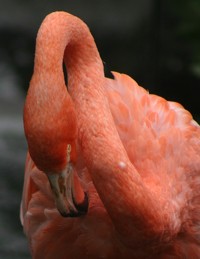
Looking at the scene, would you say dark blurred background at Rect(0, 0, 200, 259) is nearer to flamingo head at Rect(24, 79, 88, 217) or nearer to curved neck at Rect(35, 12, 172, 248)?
curved neck at Rect(35, 12, 172, 248)

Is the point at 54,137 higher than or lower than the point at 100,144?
higher

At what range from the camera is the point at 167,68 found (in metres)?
7.80

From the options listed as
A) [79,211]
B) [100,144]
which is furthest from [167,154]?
[79,211]

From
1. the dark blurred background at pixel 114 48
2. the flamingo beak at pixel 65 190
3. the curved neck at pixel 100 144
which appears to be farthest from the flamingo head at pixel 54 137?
the dark blurred background at pixel 114 48

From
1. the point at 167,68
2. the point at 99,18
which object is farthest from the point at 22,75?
the point at 167,68

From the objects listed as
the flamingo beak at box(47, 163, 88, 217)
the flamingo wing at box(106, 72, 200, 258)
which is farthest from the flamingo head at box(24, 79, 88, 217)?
the flamingo wing at box(106, 72, 200, 258)

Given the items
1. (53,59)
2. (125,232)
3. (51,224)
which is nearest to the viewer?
(53,59)

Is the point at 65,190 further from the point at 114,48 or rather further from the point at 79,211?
the point at 114,48

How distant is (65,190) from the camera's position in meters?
3.53

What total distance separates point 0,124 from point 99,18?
1527 mm

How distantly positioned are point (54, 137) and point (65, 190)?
310 mm

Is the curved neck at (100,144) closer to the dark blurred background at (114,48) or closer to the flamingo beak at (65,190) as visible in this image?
the flamingo beak at (65,190)

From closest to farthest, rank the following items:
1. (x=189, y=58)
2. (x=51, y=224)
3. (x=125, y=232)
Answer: (x=125, y=232)
(x=51, y=224)
(x=189, y=58)

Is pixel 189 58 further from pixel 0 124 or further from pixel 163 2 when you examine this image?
pixel 0 124
